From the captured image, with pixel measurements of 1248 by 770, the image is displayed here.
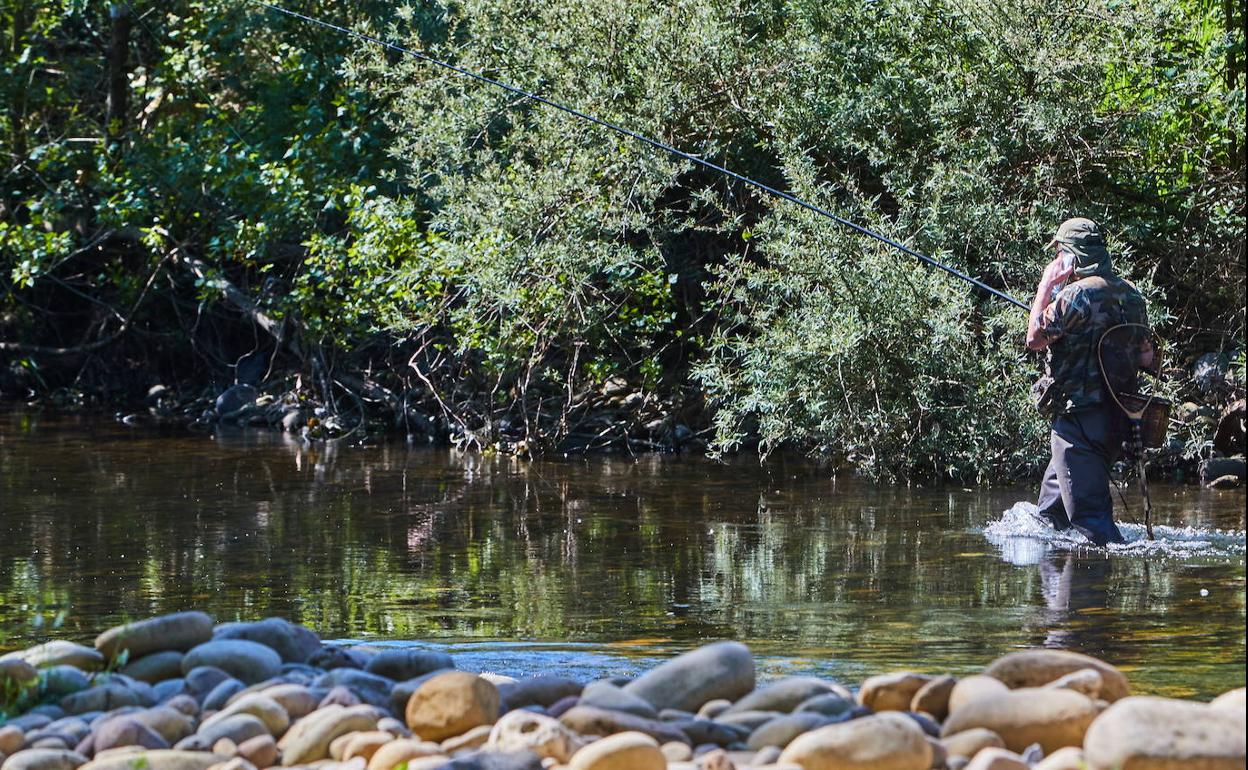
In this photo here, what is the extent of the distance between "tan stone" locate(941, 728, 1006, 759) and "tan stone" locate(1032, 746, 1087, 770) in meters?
0.20

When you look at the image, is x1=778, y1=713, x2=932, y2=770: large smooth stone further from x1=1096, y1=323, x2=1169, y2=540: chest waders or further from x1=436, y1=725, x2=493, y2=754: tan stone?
x1=1096, y1=323, x2=1169, y2=540: chest waders

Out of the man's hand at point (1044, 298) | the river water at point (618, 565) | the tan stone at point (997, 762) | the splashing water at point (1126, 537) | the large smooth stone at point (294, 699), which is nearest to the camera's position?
the tan stone at point (997, 762)

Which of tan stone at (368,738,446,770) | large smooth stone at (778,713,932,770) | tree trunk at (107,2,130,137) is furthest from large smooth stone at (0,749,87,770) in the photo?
tree trunk at (107,2,130,137)

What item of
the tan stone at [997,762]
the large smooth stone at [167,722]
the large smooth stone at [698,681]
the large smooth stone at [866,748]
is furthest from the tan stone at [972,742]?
the large smooth stone at [167,722]

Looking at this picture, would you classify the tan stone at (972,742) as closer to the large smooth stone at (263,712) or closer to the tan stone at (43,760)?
the large smooth stone at (263,712)

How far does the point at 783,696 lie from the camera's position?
439 centimetres

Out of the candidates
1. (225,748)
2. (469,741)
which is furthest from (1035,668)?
(225,748)

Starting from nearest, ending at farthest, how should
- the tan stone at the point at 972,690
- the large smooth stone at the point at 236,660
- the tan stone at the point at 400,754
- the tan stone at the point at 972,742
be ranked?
the tan stone at the point at 972,742 → the tan stone at the point at 400,754 → the tan stone at the point at 972,690 → the large smooth stone at the point at 236,660

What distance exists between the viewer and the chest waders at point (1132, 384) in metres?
8.36

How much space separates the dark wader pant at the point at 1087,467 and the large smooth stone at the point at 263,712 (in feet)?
16.6

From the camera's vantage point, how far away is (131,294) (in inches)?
680

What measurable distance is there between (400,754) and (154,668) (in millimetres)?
1254

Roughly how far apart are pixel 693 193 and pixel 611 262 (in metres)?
0.84

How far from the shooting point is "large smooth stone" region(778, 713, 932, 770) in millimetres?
3709
